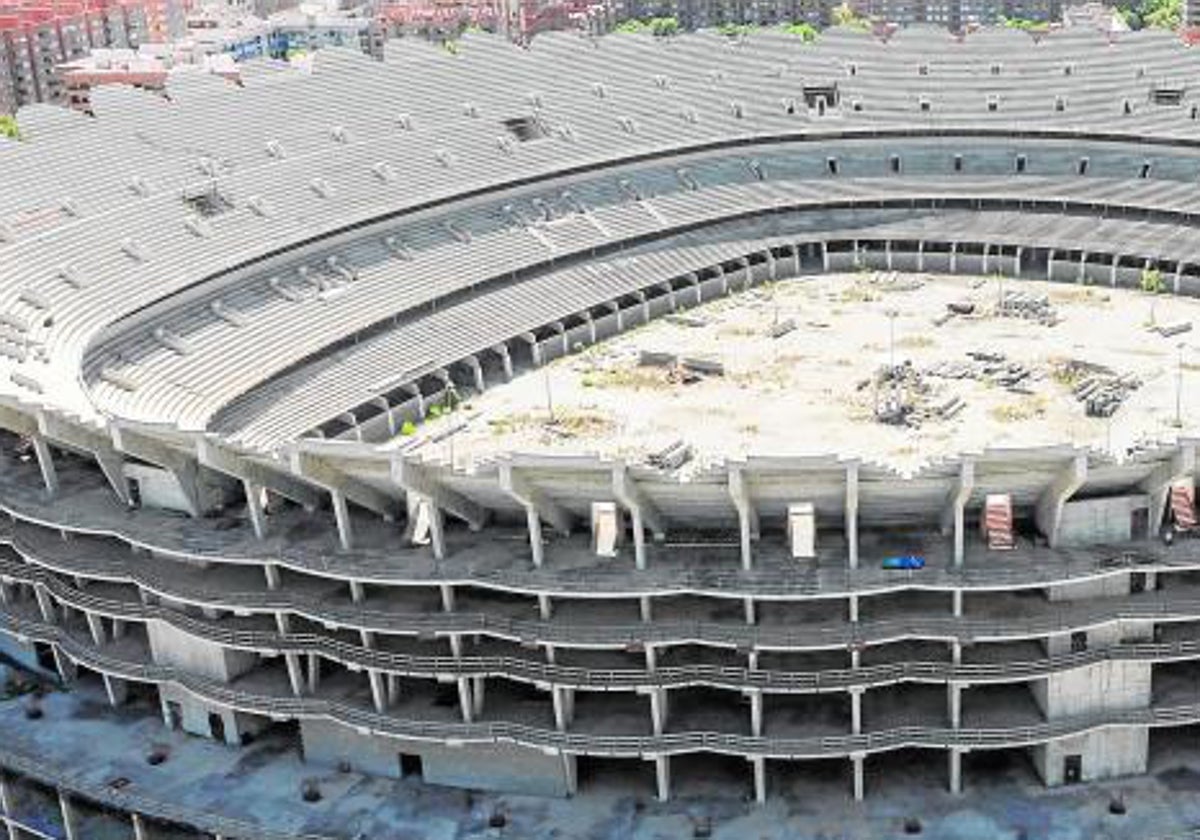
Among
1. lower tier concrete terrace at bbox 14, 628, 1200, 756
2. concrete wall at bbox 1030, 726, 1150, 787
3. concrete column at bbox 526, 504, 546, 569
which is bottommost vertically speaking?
concrete wall at bbox 1030, 726, 1150, 787

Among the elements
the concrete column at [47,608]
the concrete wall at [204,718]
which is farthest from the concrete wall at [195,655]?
the concrete column at [47,608]

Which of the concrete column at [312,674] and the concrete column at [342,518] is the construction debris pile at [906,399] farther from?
the concrete column at [312,674]

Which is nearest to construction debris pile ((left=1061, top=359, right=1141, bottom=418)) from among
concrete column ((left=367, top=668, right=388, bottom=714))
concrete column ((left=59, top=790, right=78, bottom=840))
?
concrete column ((left=367, top=668, right=388, bottom=714))

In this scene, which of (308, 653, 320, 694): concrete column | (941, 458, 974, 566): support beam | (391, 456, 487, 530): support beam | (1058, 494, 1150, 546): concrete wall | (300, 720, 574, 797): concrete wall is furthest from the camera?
(308, 653, 320, 694): concrete column

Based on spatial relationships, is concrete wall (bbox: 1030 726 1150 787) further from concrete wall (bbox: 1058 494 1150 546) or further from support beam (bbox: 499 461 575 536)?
support beam (bbox: 499 461 575 536)

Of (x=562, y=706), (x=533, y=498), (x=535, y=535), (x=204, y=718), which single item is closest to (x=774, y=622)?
(x=562, y=706)
